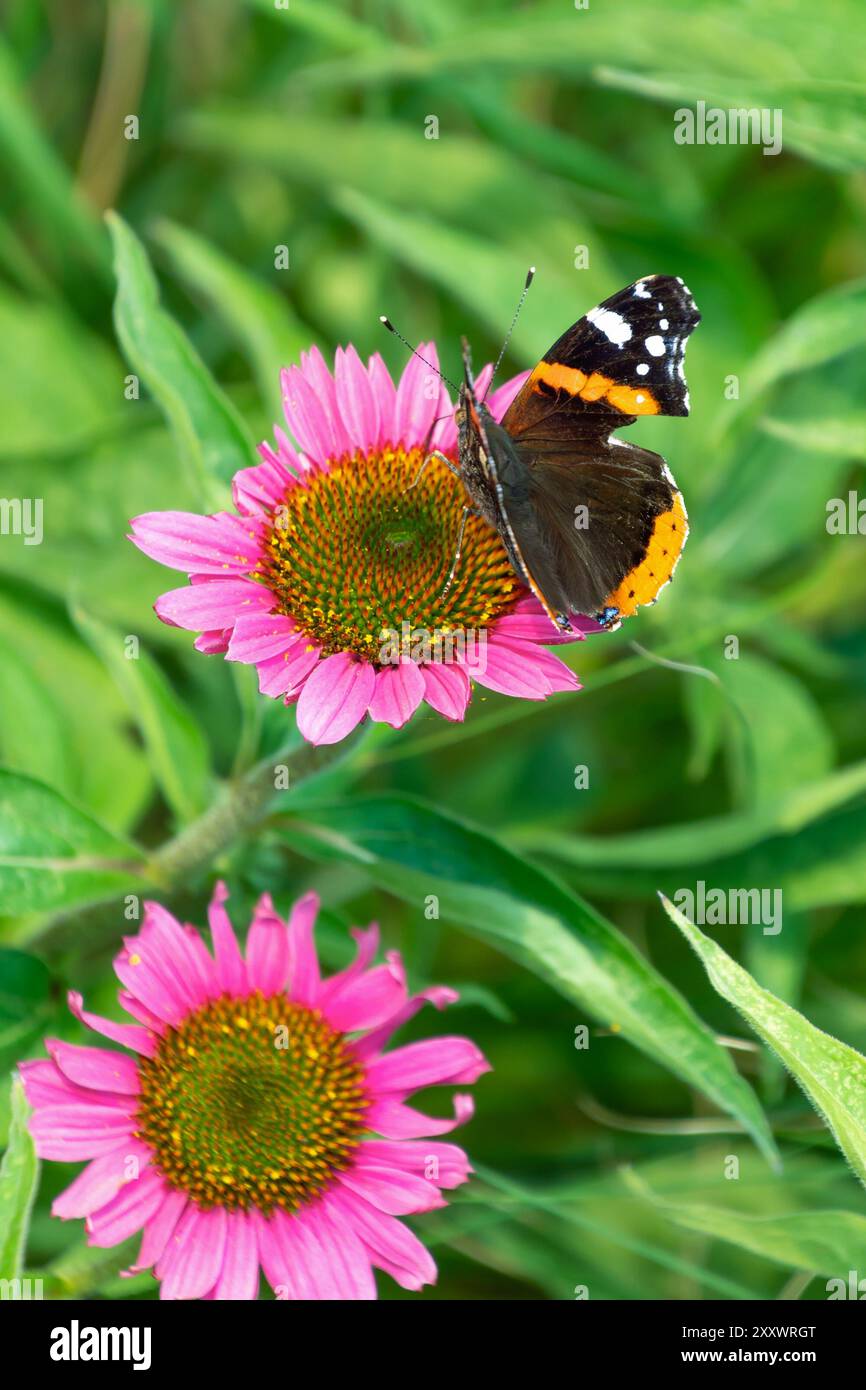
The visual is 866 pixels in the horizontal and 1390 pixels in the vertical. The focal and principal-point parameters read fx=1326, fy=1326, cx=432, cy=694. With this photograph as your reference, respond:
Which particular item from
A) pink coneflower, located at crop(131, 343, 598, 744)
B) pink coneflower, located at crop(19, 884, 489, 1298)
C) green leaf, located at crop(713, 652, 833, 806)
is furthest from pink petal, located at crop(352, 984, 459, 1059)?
green leaf, located at crop(713, 652, 833, 806)

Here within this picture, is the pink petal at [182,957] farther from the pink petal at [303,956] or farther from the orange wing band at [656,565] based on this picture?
the orange wing band at [656,565]

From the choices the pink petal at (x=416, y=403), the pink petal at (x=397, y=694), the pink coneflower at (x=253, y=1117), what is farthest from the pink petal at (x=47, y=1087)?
the pink petal at (x=416, y=403)

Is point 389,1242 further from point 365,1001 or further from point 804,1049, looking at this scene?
point 804,1049

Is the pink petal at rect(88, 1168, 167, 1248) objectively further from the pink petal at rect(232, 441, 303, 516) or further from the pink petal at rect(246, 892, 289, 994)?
the pink petal at rect(232, 441, 303, 516)

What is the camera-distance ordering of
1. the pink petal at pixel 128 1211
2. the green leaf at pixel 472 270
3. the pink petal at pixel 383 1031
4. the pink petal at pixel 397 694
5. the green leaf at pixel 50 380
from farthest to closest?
the green leaf at pixel 50 380 → the green leaf at pixel 472 270 → the pink petal at pixel 383 1031 → the pink petal at pixel 128 1211 → the pink petal at pixel 397 694

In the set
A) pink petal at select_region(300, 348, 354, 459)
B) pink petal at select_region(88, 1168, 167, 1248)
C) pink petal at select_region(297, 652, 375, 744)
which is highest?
pink petal at select_region(300, 348, 354, 459)

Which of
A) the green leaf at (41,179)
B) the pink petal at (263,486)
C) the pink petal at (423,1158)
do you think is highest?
the green leaf at (41,179)

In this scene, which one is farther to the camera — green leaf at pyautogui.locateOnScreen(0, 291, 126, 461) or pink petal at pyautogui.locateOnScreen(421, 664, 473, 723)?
green leaf at pyautogui.locateOnScreen(0, 291, 126, 461)
